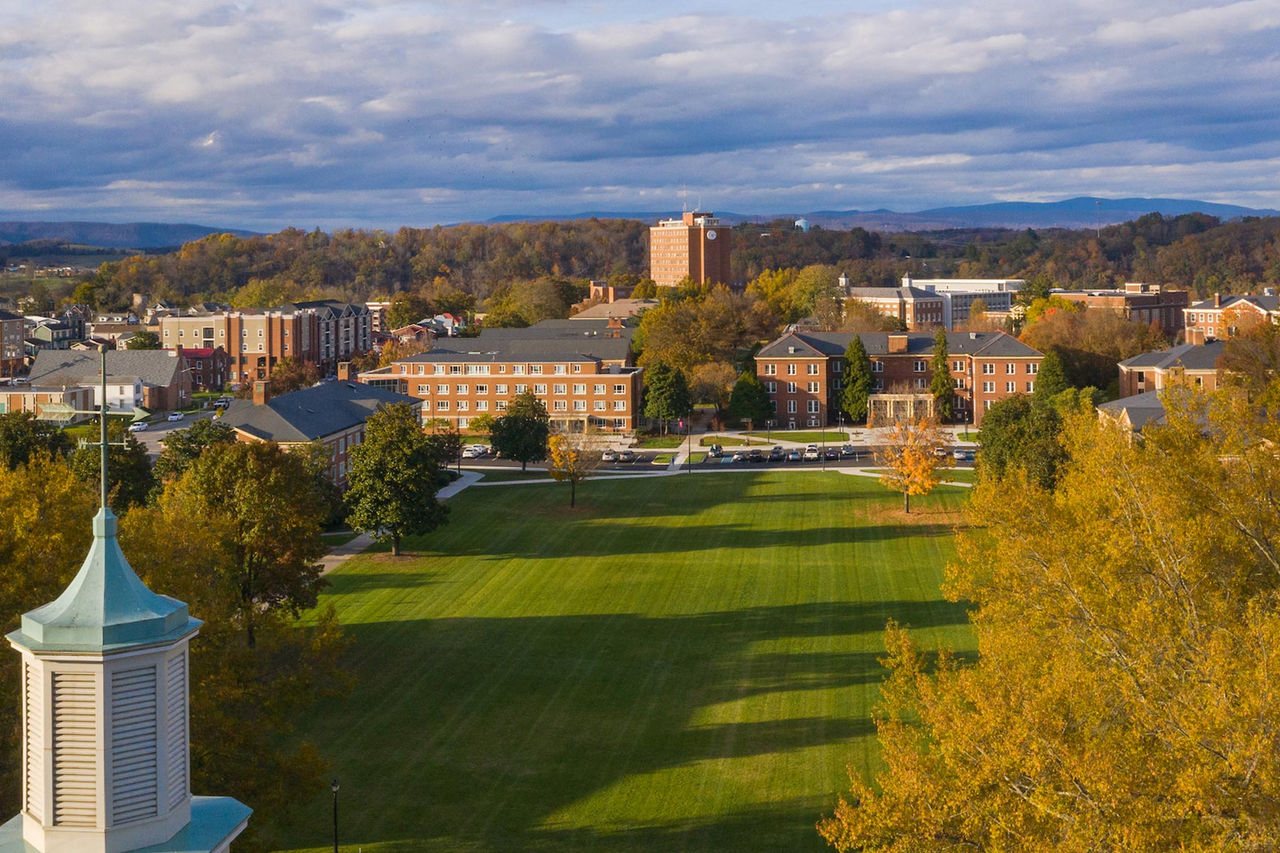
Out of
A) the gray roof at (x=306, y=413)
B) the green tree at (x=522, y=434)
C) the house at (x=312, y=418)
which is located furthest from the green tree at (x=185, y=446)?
the green tree at (x=522, y=434)

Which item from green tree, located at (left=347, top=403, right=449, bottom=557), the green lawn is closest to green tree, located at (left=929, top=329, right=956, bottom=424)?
the green lawn

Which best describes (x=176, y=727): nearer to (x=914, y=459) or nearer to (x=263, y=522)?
(x=263, y=522)

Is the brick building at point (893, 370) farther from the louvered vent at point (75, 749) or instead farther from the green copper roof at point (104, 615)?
the louvered vent at point (75, 749)

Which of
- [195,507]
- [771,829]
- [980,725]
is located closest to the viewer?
[980,725]

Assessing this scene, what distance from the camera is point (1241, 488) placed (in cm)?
2458

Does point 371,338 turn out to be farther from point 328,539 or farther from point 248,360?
point 328,539

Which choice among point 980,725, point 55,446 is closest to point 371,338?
point 55,446

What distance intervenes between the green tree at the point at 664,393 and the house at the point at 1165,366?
93.4ft

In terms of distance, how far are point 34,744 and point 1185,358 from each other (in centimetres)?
8006

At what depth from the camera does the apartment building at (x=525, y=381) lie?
300 ft

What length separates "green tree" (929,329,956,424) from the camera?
9150cm

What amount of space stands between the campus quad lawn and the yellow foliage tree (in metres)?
7.37

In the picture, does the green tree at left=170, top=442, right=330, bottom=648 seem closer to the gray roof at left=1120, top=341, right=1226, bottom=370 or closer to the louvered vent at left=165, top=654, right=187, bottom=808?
the louvered vent at left=165, top=654, right=187, bottom=808

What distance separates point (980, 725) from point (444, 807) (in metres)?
14.3
